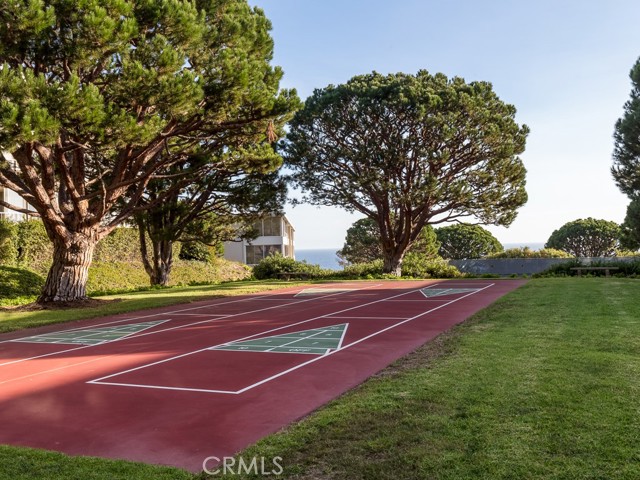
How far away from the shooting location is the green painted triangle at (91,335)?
11.9 meters

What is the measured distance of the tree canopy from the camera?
59.6 m

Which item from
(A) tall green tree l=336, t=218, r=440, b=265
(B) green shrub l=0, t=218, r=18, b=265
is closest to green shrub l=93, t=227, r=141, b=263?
(B) green shrub l=0, t=218, r=18, b=265

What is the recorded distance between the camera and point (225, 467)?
4.50 m

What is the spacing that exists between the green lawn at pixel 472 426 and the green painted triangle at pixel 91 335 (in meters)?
7.01

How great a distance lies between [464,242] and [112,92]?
49.9m

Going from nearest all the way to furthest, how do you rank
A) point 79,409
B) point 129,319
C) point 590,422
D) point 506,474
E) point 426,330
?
point 506,474 → point 590,422 → point 79,409 → point 426,330 → point 129,319

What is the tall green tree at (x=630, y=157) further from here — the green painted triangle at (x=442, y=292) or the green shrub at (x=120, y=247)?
the green shrub at (x=120, y=247)

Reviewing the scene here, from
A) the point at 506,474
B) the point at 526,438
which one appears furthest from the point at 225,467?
the point at 526,438

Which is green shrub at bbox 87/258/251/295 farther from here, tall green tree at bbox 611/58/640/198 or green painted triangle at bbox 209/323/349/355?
tall green tree at bbox 611/58/640/198

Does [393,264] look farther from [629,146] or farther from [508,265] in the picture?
[629,146]

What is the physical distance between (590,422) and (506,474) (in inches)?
55.0

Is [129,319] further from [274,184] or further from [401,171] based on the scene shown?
[401,171]
